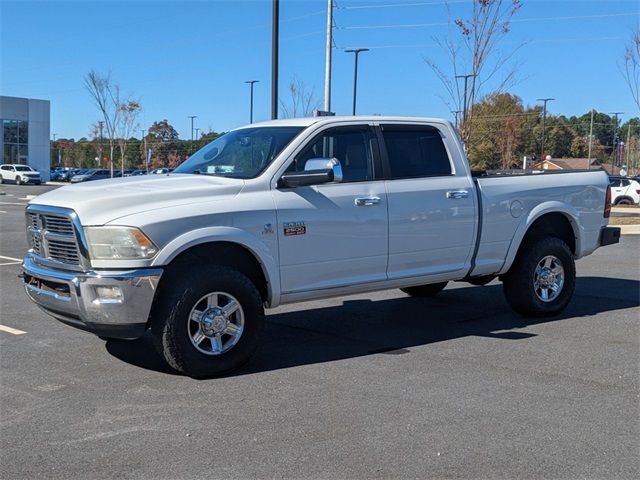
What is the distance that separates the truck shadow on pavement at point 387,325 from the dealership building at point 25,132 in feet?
209

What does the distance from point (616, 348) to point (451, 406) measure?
8.12ft

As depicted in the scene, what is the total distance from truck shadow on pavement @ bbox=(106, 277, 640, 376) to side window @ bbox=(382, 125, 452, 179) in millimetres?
1602

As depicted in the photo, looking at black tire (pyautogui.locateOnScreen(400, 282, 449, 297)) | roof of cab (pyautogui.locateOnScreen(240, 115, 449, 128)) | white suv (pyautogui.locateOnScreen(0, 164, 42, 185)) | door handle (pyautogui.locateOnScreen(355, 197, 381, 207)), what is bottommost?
black tire (pyautogui.locateOnScreen(400, 282, 449, 297))

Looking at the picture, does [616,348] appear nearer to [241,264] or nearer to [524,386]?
[524,386]

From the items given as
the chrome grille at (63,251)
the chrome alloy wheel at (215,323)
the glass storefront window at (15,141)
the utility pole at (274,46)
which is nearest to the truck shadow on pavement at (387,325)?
the chrome alloy wheel at (215,323)

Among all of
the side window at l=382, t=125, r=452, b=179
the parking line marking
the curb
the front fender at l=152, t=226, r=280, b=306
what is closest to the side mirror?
the front fender at l=152, t=226, r=280, b=306

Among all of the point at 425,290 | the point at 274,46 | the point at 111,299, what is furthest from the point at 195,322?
the point at 274,46

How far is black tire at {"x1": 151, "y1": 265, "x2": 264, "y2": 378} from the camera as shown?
5.20 metres

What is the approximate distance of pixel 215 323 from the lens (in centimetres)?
541

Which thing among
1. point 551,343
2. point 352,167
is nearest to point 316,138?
point 352,167

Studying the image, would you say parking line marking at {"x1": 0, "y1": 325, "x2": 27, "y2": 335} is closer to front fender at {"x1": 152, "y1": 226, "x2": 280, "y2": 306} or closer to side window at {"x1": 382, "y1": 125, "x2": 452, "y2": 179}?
front fender at {"x1": 152, "y1": 226, "x2": 280, "y2": 306}

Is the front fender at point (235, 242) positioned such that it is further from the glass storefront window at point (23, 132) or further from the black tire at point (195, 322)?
the glass storefront window at point (23, 132)

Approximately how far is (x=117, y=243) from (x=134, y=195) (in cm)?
44

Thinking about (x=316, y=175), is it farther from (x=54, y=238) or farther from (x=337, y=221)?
(x=54, y=238)
